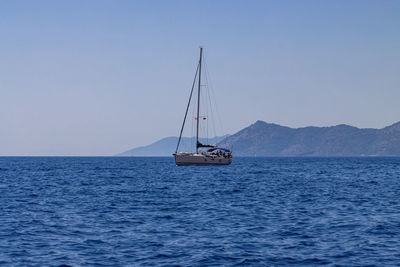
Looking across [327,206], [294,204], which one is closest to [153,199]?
[294,204]

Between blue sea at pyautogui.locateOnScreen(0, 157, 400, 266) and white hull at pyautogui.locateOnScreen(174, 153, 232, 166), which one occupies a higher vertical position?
white hull at pyautogui.locateOnScreen(174, 153, 232, 166)

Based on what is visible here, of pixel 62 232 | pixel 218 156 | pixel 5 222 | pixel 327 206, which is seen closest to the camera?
pixel 62 232

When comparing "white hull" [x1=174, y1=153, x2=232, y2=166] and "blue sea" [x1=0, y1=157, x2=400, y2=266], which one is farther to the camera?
"white hull" [x1=174, y1=153, x2=232, y2=166]

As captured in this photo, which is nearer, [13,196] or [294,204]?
[294,204]

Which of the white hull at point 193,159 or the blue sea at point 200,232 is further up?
the white hull at point 193,159

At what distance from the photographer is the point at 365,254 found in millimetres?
18312

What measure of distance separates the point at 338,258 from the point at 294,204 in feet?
53.3

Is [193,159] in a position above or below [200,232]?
above

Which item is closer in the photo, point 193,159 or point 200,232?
point 200,232

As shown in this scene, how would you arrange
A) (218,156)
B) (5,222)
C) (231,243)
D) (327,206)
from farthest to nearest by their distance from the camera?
(218,156) < (327,206) < (5,222) < (231,243)

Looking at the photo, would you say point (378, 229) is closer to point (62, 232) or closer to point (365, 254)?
point (365, 254)

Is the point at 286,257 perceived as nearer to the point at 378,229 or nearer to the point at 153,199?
the point at 378,229

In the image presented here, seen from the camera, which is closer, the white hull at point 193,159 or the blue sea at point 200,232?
the blue sea at point 200,232

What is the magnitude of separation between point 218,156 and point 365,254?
266ft
